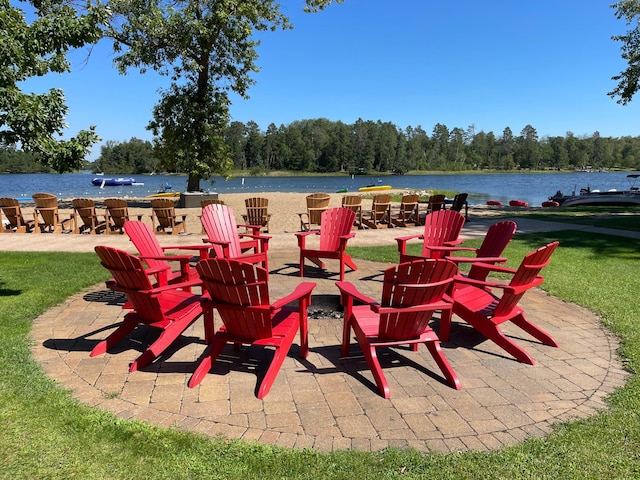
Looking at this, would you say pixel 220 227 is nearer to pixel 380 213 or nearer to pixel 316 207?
pixel 316 207

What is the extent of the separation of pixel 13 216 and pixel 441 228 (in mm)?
11095

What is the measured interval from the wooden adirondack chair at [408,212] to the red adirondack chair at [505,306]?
8303 millimetres

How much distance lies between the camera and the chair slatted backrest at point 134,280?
10.4 ft

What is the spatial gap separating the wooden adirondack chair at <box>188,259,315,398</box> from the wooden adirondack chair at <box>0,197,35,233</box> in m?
10.3

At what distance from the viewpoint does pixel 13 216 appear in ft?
35.6

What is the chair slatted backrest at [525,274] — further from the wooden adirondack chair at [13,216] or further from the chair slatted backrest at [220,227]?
the wooden adirondack chair at [13,216]

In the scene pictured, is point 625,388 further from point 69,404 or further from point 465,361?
point 69,404

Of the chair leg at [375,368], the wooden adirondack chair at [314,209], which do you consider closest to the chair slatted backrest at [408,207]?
the wooden adirondack chair at [314,209]

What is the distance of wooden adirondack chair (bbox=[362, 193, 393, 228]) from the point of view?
11841mm

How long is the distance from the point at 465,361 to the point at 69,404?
308cm

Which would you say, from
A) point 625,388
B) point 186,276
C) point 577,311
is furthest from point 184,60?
point 625,388

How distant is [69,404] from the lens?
2773mm

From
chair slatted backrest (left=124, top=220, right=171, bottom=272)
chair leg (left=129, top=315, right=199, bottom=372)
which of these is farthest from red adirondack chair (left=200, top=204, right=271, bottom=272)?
chair leg (left=129, top=315, right=199, bottom=372)

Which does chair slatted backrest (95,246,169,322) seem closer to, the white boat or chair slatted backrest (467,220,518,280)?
chair slatted backrest (467,220,518,280)
